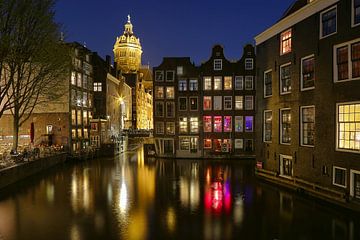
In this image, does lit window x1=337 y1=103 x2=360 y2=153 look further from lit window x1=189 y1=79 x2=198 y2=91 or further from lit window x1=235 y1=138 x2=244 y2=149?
lit window x1=189 y1=79 x2=198 y2=91

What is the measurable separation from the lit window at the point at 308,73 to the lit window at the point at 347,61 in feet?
9.34

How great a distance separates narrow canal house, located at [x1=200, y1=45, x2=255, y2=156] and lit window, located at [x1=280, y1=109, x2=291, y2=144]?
2603 centimetres

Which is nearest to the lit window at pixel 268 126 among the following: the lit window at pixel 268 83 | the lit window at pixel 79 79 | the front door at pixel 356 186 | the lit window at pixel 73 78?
the lit window at pixel 268 83

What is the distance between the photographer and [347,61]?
73.6 feet

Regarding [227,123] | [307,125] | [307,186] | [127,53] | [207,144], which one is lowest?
[307,186]

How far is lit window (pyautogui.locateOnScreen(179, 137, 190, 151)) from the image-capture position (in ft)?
190

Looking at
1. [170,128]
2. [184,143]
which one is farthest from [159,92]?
[184,143]

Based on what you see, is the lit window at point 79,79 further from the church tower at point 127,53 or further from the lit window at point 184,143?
the church tower at point 127,53

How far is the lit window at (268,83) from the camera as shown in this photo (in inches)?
1292

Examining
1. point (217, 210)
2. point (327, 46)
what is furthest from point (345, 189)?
point (327, 46)

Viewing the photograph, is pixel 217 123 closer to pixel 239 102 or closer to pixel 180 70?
pixel 239 102

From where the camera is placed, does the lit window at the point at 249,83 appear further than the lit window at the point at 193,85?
No

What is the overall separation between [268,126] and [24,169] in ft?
77.4

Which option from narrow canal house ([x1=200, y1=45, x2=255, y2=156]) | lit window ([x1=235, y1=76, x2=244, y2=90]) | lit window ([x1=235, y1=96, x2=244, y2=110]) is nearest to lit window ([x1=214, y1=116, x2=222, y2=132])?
narrow canal house ([x1=200, y1=45, x2=255, y2=156])
